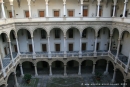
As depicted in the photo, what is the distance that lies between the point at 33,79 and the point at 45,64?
4921 mm

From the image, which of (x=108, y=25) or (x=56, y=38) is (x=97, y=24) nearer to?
(x=108, y=25)

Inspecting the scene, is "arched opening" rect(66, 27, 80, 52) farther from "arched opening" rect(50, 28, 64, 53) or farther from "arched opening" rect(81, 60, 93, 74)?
"arched opening" rect(81, 60, 93, 74)

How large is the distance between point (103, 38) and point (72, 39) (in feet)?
23.1

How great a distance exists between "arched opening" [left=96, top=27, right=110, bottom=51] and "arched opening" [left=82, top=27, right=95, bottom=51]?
151cm

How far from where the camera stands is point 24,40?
24.0 meters

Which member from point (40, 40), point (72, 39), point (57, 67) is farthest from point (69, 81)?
point (40, 40)

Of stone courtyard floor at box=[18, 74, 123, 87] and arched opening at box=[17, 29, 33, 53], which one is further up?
arched opening at box=[17, 29, 33, 53]

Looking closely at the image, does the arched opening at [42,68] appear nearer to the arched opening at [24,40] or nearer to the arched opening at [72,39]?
the arched opening at [24,40]

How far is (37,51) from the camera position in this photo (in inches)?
978

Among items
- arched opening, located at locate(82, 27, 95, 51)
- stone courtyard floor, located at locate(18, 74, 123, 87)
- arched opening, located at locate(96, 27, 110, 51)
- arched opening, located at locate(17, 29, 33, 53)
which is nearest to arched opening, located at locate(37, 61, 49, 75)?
stone courtyard floor, located at locate(18, 74, 123, 87)

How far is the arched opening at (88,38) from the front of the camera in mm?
23977

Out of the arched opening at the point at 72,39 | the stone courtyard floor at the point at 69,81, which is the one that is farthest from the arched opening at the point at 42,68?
the arched opening at the point at 72,39

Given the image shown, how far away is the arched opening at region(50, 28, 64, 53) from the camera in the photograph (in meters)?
23.6

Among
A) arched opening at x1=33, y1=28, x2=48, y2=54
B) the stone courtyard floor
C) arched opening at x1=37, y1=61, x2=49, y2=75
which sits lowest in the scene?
the stone courtyard floor
